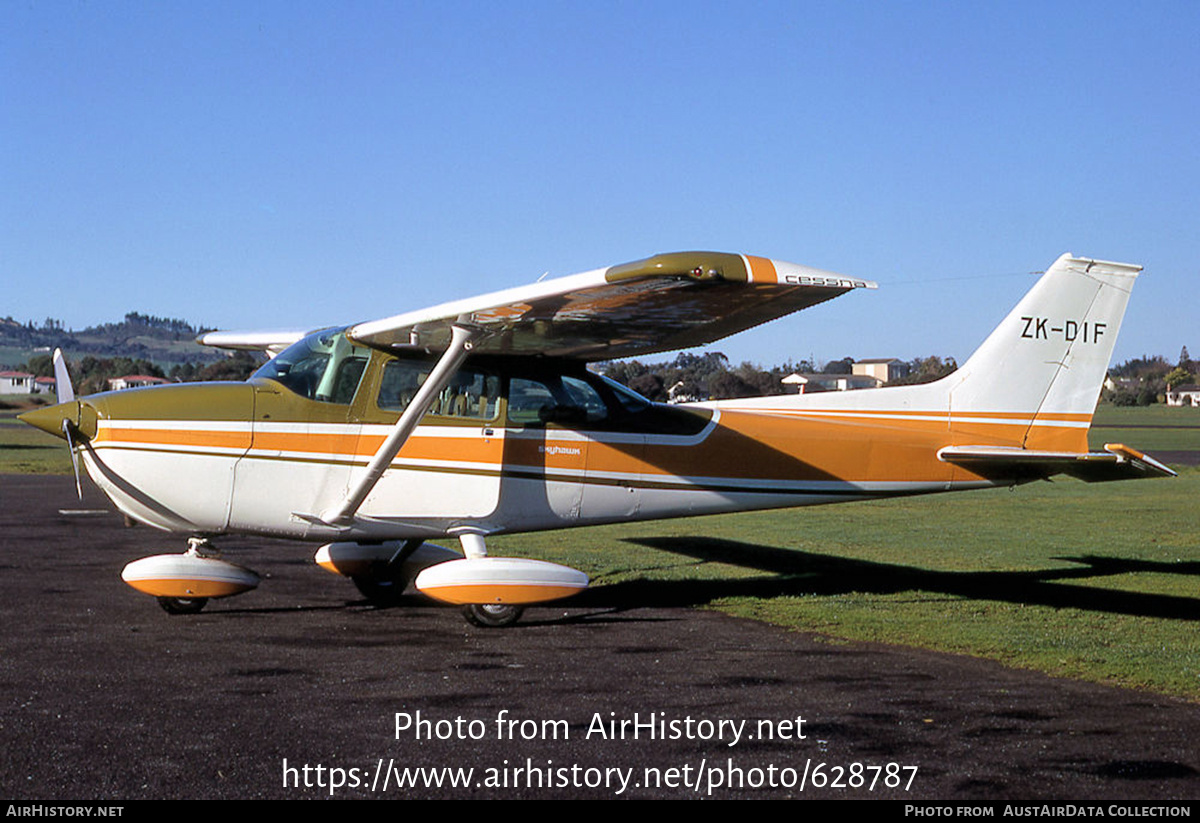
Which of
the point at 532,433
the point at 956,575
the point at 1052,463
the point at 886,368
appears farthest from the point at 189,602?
the point at 886,368

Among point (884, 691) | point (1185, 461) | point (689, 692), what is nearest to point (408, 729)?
point (689, 692)

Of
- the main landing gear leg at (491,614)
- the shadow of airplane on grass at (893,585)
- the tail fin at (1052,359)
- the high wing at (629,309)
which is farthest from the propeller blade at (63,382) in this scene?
the tail fin at (1052,359)

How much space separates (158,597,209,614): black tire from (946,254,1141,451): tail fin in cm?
697

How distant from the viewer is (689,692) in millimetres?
6695

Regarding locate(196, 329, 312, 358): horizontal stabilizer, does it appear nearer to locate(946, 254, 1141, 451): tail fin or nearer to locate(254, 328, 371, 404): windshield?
locate(254, 328, 371, 404): windshield

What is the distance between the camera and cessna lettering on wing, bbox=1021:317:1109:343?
10859 millimetres

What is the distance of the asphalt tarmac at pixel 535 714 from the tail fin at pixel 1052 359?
367 centimetres

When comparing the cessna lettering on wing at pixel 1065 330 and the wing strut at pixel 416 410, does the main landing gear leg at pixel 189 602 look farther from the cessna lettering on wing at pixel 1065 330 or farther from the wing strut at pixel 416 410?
the cessna lettering on wing at pixel 1065 330

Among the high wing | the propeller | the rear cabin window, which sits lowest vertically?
the propeller

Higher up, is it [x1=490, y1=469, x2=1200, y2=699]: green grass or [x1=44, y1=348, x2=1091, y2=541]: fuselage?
[x1=44, y1=348, x2=1091, y2=541]: fuselage

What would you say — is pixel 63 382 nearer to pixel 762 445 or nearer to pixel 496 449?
pixel 496 449

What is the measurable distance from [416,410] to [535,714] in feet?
10.5

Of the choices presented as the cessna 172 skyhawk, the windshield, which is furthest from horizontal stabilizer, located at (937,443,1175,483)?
the windshield

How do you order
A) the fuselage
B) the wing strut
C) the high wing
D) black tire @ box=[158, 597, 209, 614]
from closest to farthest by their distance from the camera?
1. the high wing
2. the wing strut
3. the fuselage
4. black tire @ box=[158, 597, 209, 614]
